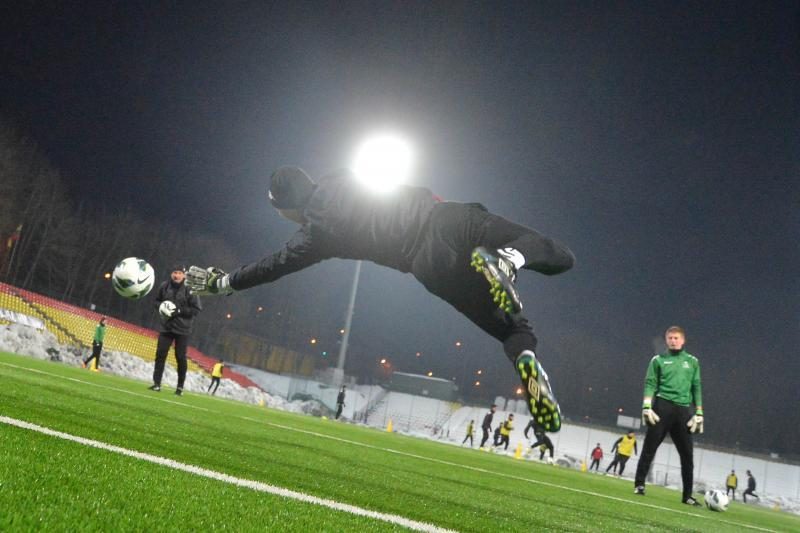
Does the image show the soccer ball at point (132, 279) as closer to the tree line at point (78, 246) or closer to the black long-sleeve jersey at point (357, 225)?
the black long-sleeve jersey at point (357, 225)

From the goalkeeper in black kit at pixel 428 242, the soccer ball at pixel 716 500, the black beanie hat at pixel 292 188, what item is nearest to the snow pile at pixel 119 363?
the soccer ball at pixel 716 500

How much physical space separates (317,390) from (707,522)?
3112 centimetres

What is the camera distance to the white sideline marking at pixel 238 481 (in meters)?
2.64

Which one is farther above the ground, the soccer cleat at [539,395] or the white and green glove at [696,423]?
the white and green glove at [696,423]

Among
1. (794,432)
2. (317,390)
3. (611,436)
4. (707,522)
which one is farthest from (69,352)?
(794,432)

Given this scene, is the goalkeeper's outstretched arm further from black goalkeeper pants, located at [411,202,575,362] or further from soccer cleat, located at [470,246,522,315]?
soccer cleat, located at [470,246,522,315]

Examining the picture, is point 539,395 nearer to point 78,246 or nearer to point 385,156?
point 385,156

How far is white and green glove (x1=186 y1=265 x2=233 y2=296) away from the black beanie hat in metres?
0.91

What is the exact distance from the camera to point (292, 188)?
4.59 meters

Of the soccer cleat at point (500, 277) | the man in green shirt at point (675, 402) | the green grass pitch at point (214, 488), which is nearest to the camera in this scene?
the green grass pitch at point (214, 488)

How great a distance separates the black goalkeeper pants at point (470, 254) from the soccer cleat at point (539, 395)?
10.2 inches

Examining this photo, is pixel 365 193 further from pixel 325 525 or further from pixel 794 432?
pixel 794 432

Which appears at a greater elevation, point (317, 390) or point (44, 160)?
point (44, 160)

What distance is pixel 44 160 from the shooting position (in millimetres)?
41594
